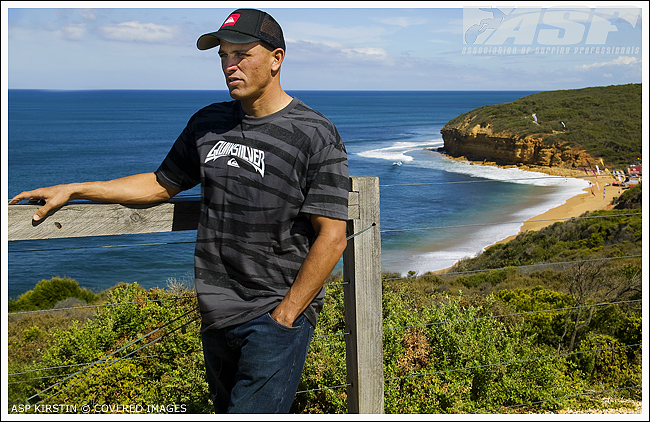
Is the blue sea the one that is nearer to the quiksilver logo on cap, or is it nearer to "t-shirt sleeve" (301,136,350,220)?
"t-shirt sleeve" (301,136,350,220)

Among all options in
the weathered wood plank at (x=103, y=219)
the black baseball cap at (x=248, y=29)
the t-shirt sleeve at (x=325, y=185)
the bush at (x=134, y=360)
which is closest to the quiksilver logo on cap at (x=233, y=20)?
the black baseball cap at (x=248, y=29)

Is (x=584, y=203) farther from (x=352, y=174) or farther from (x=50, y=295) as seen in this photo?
(x=50, y=295)

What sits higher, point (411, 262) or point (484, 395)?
point (484, 395)

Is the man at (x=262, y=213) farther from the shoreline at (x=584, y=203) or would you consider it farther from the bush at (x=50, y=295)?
the shoreline at (x=584, y=203)

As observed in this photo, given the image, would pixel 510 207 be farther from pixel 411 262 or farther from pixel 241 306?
pixel 241 306

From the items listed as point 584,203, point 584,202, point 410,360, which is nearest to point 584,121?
point 584,202

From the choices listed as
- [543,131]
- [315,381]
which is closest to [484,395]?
Answer: [315,381]
